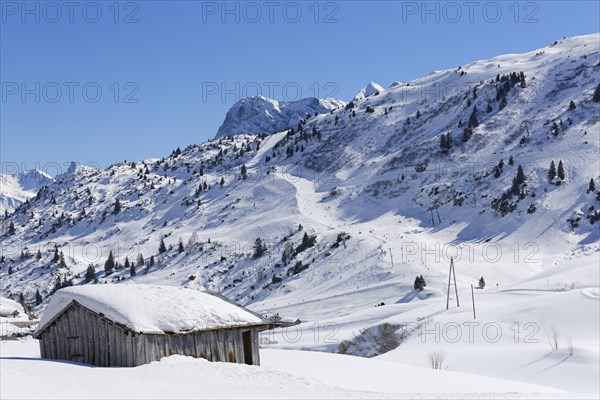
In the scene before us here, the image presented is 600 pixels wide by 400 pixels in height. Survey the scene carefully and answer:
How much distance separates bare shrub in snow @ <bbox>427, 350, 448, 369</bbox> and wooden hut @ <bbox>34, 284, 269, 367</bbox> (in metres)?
13.7

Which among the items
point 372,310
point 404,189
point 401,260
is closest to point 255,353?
point 372,310

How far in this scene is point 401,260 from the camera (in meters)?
89.6

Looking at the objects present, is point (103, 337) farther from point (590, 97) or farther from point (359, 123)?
point (359, 123)

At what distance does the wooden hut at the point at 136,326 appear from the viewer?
22188 millimetres

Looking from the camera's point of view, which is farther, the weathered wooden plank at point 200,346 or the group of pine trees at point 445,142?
the group of pine trees at point 445,142

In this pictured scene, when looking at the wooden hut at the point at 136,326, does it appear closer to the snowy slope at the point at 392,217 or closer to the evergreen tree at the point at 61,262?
the snowy slope at the point at 392,217

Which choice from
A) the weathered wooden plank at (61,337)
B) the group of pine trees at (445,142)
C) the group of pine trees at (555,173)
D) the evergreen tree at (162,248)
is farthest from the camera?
the group of pine trees at (445,142)

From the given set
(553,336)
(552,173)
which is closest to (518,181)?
(552,173)

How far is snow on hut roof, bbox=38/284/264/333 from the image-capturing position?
73.8ft

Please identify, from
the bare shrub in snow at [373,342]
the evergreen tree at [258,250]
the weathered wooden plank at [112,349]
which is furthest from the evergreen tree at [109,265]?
the weathered wooden plank at [112,349]

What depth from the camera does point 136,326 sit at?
71.9 feet

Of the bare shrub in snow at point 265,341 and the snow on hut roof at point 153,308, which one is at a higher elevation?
the snow on hut roof at point 153,308

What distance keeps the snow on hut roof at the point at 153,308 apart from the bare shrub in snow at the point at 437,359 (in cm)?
1365

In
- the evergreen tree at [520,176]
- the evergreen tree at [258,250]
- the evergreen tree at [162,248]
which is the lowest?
the evergreen tree at [162,248]
